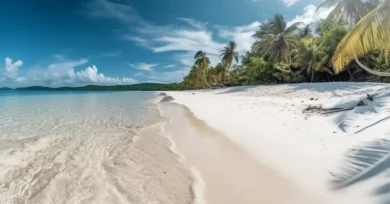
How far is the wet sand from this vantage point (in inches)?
117

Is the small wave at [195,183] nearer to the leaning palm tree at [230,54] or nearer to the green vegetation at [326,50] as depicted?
the green vegetation at [326,50]

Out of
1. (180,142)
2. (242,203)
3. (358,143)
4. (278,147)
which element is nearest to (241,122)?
(180,142)

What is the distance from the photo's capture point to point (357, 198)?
2697 millimetres

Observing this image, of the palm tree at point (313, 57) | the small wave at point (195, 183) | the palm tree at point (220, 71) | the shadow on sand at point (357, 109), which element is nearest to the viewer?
the small wave at point (195, 183)

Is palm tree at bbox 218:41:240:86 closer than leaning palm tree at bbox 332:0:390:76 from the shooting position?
No

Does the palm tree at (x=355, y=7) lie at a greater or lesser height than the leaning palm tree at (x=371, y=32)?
greater

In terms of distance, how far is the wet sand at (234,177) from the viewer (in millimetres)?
2969

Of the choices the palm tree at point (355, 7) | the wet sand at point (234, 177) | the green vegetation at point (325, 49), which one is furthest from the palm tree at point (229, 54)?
the wet sand at point (234, 177)

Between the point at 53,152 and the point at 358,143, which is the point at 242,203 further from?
the point at 53,152

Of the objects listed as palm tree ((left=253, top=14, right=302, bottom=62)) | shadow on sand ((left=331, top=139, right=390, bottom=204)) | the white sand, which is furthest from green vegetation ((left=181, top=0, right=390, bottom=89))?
shadow on sand ((left=331, top=139, right=390, bottom=204))

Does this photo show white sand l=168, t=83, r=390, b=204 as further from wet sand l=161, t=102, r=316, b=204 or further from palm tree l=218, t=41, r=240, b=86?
palm tree l=218, t=41, r=240, b=86

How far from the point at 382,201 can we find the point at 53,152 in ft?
19.8

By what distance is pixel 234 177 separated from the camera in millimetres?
3664

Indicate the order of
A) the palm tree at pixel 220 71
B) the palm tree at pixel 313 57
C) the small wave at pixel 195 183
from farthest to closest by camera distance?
the palm tree at pixel 220 71
the palm tree at pixel 313 57
the small wave at pixel 195 183
